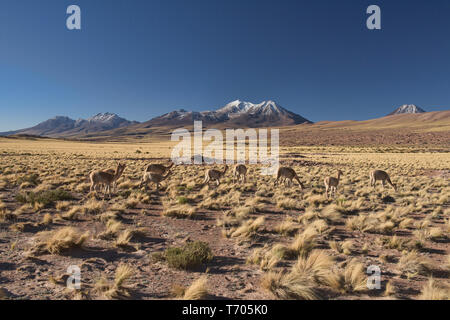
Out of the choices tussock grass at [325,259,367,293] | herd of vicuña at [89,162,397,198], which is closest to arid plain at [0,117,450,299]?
tussock grass at [325,259,367,293]

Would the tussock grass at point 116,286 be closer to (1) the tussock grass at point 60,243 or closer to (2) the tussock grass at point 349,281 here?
(1) the tussock grass at point 60,243

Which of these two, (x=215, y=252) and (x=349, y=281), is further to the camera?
(x=215, y=252)

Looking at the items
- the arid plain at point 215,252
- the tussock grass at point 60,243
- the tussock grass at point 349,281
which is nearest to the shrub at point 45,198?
the arid plain at point 215,252

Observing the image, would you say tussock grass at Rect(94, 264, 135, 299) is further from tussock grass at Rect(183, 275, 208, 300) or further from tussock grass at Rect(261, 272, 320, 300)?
tussock grass at Rect(261, 272, 320, 300)

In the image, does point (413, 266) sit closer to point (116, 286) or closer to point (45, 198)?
point (116, 286)

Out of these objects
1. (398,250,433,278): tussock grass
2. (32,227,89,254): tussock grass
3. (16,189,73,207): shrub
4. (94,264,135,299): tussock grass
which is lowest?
(398,250,433,278): tussock grass

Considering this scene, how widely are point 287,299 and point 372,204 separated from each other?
9.23 meters

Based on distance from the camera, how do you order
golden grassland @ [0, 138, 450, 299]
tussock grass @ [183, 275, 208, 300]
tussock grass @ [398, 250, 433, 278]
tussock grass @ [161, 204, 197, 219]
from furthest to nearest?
tussock grass @ [161, 204, 197, 219]
tussock grass @ [398, 250, 433, 278]
golden grassland @ [0, 138, 450, 299]
tussock grass @ [183, 275, 208, 300]

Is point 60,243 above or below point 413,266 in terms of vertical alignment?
above

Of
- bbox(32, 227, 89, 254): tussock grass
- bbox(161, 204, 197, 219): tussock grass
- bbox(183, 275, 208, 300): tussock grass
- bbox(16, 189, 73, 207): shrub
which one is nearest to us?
bbox(183, 275, 208, 300): tussock grass

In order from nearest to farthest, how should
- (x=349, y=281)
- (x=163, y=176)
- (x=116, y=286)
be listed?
(x=116, y=286) → (x=349, y=281) → (x=163, y=176)

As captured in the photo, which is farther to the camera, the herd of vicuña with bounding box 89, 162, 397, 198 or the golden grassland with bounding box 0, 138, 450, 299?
the herd of vicuña with bounding box 89, 162, 397, 198

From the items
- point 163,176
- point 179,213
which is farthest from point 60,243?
point 163,176
